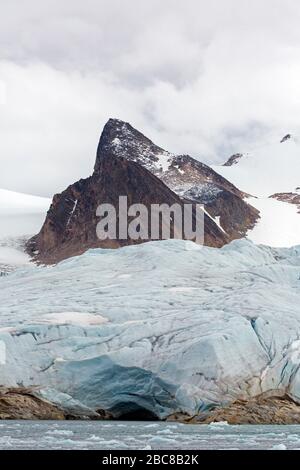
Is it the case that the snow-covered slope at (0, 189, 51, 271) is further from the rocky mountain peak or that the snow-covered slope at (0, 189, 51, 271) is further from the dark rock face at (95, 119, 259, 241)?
the rocky mountain peak

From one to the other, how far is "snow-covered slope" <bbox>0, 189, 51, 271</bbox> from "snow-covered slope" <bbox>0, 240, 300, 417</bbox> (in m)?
71.0

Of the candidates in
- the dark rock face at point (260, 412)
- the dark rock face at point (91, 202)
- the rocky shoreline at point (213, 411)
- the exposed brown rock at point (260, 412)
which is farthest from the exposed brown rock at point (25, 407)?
the dark rock face at point (91, 202)

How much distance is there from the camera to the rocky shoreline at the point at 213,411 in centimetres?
3969

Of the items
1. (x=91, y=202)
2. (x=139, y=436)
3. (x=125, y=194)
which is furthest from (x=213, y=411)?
(x=91, y=202)

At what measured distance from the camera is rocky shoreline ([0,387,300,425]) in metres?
39.7

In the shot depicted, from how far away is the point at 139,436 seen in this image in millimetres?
33406

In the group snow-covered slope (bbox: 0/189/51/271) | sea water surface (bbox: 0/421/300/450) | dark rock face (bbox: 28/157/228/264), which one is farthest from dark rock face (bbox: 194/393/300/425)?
dark rock face (bbox: 28/157/228/264)

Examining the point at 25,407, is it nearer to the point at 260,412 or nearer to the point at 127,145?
the point at 260,412

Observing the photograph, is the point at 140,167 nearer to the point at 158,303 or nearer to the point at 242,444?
the point at 158,303

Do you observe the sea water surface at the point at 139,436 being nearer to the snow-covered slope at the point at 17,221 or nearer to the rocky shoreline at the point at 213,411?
the rocky shoreline at the point at 213,411

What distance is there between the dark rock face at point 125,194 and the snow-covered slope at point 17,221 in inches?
104

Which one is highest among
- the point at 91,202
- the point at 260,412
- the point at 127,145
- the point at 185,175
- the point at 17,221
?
the point at 127,145

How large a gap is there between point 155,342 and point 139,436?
31.5 ft

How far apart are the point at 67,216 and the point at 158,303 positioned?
3998 inches
